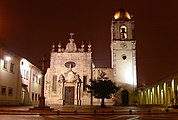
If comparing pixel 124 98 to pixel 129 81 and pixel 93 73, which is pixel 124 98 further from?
pixel 93 73

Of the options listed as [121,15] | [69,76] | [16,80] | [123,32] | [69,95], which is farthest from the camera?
[121,15]

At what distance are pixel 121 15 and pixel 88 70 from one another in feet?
40.3

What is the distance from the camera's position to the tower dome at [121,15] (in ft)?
170

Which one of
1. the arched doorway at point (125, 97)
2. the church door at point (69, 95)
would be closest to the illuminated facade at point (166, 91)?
the arched doorway at point (125, 97)

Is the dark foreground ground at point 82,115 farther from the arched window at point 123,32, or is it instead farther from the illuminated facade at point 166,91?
the arched window at point 123,32

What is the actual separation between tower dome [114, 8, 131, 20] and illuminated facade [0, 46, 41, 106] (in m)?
18.1

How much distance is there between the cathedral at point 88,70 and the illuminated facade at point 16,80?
4.38 m

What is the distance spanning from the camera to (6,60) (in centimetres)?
3294

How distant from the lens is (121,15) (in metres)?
52.2

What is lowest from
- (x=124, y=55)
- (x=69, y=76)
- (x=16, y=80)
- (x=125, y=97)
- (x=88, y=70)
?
(x=125, y=97)

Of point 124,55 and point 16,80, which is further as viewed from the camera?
point 124,55

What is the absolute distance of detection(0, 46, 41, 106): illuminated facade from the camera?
3212 centimetres

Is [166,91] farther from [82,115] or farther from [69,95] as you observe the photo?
[82,115]

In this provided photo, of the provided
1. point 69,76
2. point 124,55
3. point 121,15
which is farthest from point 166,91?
point 121,15
